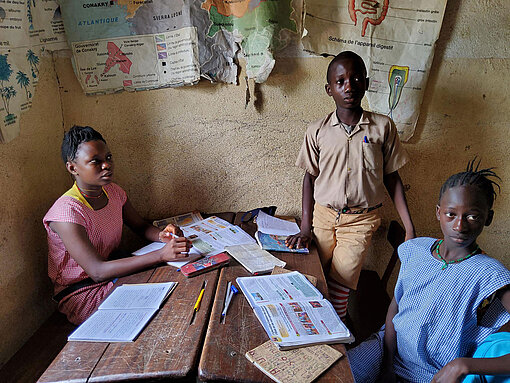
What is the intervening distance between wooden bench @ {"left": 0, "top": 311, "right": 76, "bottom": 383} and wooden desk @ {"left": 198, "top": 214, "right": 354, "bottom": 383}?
0.82m

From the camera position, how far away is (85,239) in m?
1.62

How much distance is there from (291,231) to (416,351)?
86cm

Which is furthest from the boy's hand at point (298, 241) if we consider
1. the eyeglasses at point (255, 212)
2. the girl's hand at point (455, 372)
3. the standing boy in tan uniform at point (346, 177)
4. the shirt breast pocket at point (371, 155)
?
the girl's hand at point (455, 372)

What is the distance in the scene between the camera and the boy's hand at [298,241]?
1840mm

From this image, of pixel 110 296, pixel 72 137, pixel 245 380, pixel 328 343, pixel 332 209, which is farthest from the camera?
pixel 332 209

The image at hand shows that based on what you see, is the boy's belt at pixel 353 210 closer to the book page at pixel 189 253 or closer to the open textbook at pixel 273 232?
the open textbook at pixel 273 232

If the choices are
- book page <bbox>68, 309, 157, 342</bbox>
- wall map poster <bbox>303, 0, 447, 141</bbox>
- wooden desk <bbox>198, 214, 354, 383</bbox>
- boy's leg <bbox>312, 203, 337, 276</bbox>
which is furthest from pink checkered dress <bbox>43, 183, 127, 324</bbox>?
wall map poster <bbox>303, 0, 447, 141</bbox>


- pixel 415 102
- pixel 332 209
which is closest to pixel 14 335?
pixel 332 209

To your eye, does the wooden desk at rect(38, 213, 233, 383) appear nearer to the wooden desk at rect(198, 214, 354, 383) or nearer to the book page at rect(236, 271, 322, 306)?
the wooden desk at rect(198, 214, 354, 383)

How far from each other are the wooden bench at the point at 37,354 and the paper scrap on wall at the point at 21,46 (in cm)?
92

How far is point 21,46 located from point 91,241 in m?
1.06

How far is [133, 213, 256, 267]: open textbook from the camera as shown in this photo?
5.88 ft

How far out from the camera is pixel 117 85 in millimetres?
2184

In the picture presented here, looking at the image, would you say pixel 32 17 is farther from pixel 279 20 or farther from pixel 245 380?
pixel 245 380
